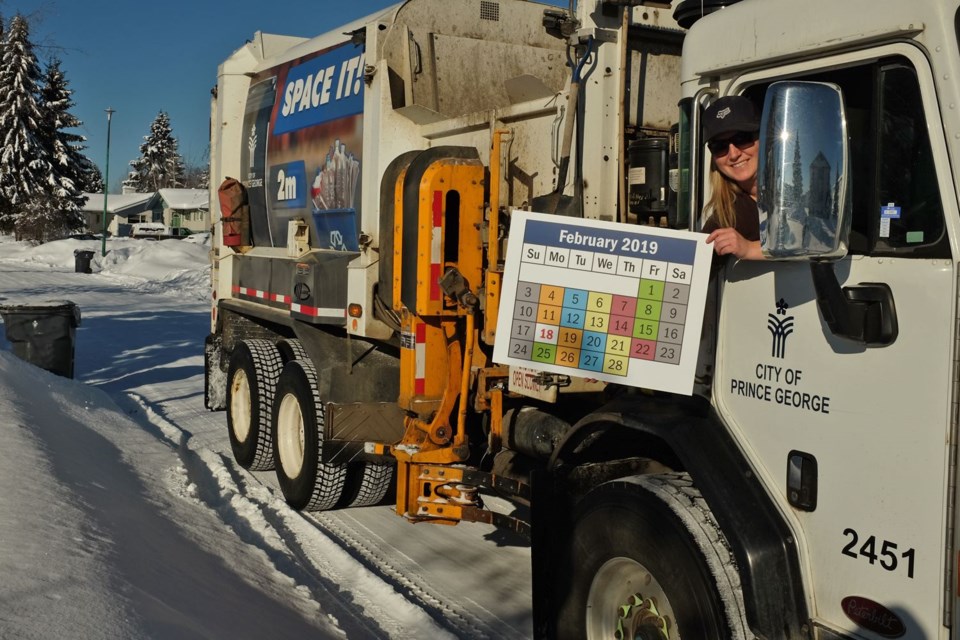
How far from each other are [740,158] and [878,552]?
4.19 feet

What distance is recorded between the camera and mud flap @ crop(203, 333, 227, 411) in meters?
9.51

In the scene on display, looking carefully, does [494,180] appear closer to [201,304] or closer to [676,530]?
[676,530]

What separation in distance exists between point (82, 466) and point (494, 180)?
3.49 metres

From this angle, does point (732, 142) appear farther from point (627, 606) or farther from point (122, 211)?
point (122, 211)

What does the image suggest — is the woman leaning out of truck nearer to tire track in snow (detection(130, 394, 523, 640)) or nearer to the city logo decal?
the city logo decal

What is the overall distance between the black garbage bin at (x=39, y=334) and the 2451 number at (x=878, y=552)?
1111cm

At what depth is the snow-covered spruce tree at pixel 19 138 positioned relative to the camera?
53.2 meters

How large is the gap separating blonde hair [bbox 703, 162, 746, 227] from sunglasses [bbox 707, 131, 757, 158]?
0.06 m

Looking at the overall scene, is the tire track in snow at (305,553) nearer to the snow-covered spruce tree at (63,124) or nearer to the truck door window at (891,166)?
the truck door window at (891,166)

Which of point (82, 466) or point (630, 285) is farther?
point (82, 466)

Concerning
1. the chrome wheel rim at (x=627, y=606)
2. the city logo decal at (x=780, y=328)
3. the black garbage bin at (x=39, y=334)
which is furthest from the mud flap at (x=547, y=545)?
the black garbage bin at (x=39, y=334)

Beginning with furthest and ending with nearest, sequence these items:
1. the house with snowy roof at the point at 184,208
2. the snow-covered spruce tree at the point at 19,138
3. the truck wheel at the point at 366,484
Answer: the house with snowy roof at the point at 184,208 → the snow-covered spruce tree at the point at 19,138 → the truck wheel at the point at 366,484

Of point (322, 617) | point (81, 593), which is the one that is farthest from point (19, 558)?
point (322, 617)

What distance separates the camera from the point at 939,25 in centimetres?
259
